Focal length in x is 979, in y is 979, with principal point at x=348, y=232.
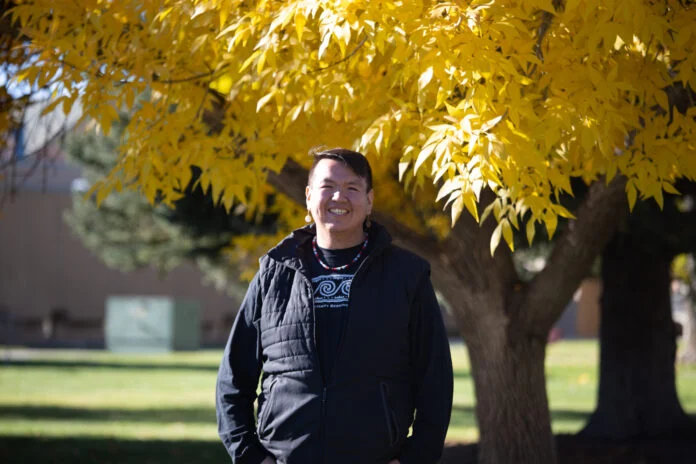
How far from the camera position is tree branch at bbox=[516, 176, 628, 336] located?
19.9 ft

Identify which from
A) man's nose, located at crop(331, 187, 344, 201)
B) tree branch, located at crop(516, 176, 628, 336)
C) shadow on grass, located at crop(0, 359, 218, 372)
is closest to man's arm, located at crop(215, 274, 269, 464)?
man's nose, located at crop(331, 187, 344, 201)

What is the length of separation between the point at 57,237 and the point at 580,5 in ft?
126

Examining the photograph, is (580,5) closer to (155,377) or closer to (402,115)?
(402,115)

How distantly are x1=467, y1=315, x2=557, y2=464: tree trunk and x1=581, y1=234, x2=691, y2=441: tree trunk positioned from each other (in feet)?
12.1

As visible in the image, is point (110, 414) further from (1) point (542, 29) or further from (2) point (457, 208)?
(2) point (457, 208)

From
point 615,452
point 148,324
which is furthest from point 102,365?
point 615,452

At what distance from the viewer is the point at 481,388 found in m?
6.63

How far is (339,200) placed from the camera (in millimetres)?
3277

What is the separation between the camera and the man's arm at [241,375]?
11.0 ft

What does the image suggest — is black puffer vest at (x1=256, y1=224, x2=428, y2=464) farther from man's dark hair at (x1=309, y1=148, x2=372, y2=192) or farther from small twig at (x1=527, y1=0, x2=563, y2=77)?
small twig at (x1=527, y1=0, x2=563, y2=77)

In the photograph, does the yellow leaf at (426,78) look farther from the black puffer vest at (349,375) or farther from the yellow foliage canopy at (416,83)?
the black puffer vest at (349,375)

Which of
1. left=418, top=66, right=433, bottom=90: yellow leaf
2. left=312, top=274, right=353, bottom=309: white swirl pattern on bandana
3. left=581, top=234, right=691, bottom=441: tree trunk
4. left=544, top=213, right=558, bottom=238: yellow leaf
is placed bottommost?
left=581, top=234, right=691, bottom=441: tree trunk

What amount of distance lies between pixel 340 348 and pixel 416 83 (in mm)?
1912

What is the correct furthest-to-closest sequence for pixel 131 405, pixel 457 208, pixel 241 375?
1. pixel 131 405
2. pixel 457 208
3. pixel 241 375
